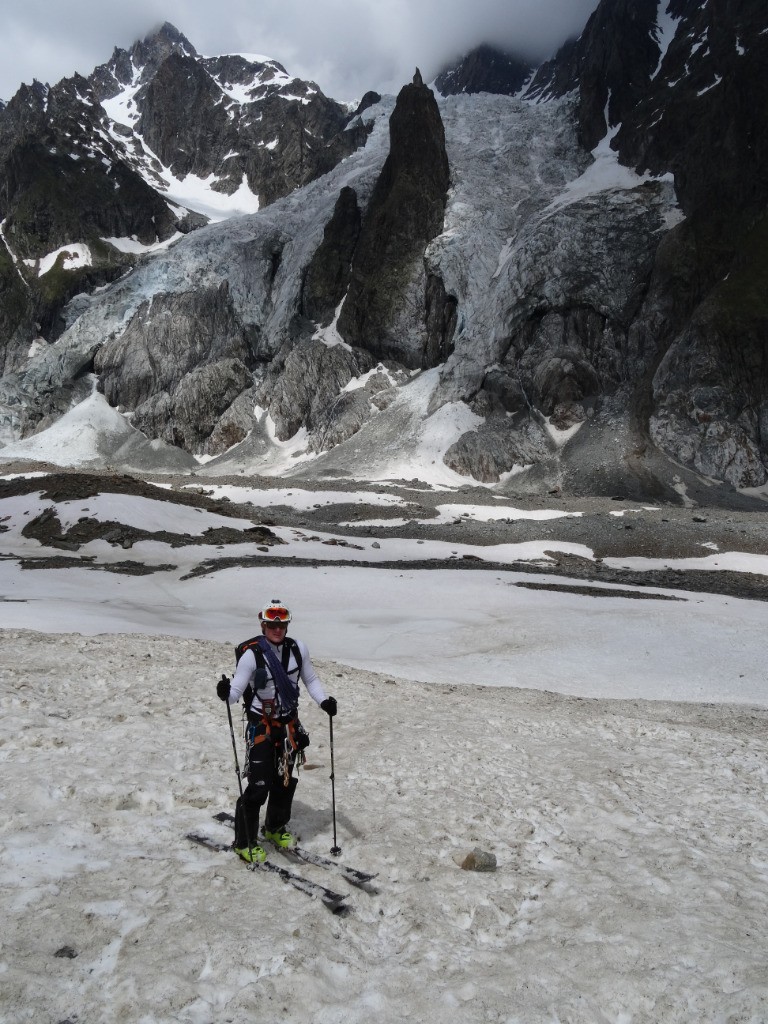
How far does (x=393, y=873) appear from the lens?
237 inches

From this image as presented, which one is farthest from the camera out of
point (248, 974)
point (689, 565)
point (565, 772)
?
point (689, 565)

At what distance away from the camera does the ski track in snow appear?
4.12 metres

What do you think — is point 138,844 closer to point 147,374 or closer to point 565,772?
point 565,772

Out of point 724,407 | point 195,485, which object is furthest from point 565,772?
point 724,407

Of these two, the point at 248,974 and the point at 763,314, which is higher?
the point at 763,314

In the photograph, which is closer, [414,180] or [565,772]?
[565,772]

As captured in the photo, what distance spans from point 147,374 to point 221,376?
13234mm

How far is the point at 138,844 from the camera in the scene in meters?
5.98

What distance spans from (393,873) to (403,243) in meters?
102

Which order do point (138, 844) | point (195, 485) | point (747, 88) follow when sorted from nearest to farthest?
point (138, 844) → point (195, 485) → point (747, 88)

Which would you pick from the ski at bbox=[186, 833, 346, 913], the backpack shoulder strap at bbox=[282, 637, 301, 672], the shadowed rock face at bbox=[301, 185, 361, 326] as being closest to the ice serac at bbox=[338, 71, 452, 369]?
the shadowed rock face at bbox=[301, 185, 361, 326]

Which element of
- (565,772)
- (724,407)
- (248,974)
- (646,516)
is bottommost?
(565,772)

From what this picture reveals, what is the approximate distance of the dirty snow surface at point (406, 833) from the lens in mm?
4184

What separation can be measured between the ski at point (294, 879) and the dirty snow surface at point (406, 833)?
0.27ft
